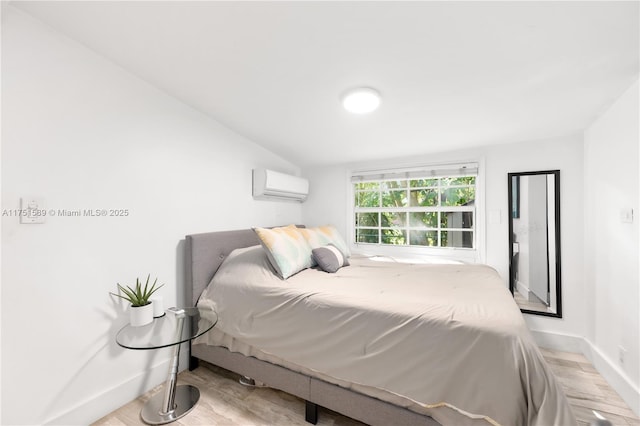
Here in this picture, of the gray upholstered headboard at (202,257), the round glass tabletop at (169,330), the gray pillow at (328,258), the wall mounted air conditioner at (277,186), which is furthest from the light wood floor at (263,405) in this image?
the wall mounted air conditioner at (277,186)

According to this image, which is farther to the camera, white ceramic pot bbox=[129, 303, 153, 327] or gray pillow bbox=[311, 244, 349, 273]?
gray pillow bbox=[311, 244, 349, 273]

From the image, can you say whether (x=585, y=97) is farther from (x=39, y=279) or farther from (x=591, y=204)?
(x=39, y=279)

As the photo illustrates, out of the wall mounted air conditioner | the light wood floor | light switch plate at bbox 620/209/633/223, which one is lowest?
the light wood floor

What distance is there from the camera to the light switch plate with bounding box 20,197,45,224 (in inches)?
53.9

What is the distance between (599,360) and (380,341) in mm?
2061

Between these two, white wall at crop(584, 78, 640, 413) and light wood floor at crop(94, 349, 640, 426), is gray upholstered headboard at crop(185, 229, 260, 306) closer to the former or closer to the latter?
light wood floor at crop(94, 349, 640, 426)

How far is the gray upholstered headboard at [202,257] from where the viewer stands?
6.87 feet

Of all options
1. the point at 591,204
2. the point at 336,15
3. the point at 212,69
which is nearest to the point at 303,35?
the point at 336,15

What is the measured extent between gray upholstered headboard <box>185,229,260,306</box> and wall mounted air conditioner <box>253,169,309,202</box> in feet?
2.29

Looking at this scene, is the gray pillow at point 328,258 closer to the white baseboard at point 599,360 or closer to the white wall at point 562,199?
the white wall at point 562,199

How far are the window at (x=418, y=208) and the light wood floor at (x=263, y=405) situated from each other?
1391mm

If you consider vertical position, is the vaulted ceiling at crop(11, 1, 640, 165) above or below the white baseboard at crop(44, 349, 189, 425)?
above

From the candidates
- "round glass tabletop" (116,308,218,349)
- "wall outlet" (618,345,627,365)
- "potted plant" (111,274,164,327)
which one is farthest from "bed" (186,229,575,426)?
"wall outlet" (618,345,627,365)

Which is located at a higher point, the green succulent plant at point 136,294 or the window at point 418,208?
the window at point 418,208
